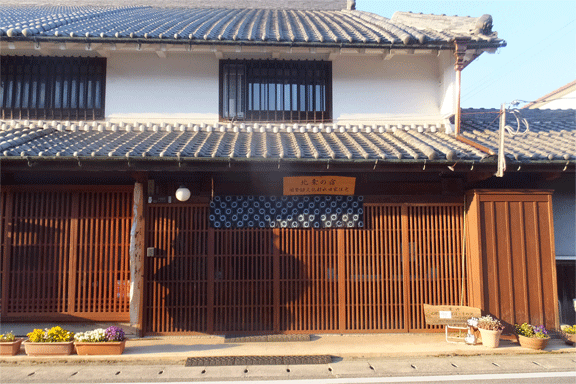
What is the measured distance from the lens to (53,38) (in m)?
8.78

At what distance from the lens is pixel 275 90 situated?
999 centimetres

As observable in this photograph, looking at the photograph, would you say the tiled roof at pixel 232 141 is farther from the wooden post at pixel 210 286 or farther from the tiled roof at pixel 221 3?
the tiled roof at pixel 221 3

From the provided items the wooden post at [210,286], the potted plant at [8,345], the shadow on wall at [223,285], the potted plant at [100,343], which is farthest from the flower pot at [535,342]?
the potted plant at [8,345]

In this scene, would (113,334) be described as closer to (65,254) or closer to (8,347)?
(8,347)

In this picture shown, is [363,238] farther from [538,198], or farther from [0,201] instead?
[0,201]

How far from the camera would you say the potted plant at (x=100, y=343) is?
720 cm

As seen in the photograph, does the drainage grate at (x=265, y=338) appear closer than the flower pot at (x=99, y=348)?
No

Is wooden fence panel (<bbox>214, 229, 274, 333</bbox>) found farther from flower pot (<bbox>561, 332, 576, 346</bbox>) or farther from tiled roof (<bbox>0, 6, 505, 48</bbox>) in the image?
flower pot (<bbox>561, 332, 576, 346</bbox>)

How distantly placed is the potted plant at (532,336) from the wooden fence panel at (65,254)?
7870mm

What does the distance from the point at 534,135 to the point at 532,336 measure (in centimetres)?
463

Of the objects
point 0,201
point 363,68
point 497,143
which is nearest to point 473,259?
point 497,143

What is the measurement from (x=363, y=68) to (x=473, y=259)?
5230 mm

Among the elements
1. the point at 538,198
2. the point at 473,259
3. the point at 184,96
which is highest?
the point at 184,96

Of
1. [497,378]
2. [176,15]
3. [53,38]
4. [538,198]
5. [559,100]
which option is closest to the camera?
[497,378]
